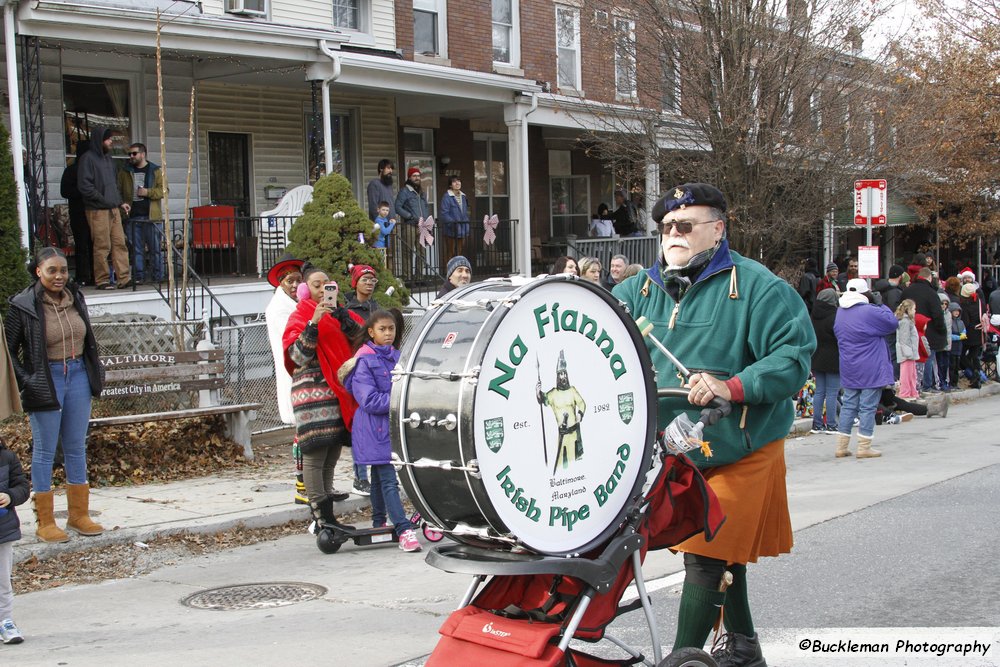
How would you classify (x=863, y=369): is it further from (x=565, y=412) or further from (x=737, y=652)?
(x=565, y=412)

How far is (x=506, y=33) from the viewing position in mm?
22469

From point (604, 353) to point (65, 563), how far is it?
527 cm

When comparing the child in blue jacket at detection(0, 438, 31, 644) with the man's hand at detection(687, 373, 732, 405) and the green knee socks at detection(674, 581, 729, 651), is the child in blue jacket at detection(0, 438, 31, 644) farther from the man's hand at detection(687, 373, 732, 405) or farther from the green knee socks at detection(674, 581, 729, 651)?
the man's hand at detection(687, 373, 732, 405)

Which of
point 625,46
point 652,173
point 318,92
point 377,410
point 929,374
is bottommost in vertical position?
point 929,374

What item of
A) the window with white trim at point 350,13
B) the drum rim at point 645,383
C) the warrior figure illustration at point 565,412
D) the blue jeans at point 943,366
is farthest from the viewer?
the window with white trim at point 350,13

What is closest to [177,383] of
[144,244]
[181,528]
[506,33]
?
[181,528]

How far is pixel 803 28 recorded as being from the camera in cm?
1550

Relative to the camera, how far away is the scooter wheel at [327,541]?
7.70m

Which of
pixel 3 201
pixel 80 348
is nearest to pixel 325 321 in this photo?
pixel 80 348

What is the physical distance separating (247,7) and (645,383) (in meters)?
15.5

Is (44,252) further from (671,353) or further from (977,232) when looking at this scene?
(977,232)

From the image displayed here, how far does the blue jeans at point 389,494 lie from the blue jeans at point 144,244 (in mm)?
8084

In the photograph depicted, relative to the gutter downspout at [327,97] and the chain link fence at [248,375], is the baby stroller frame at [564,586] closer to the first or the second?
the chain link fence at [248,375]
